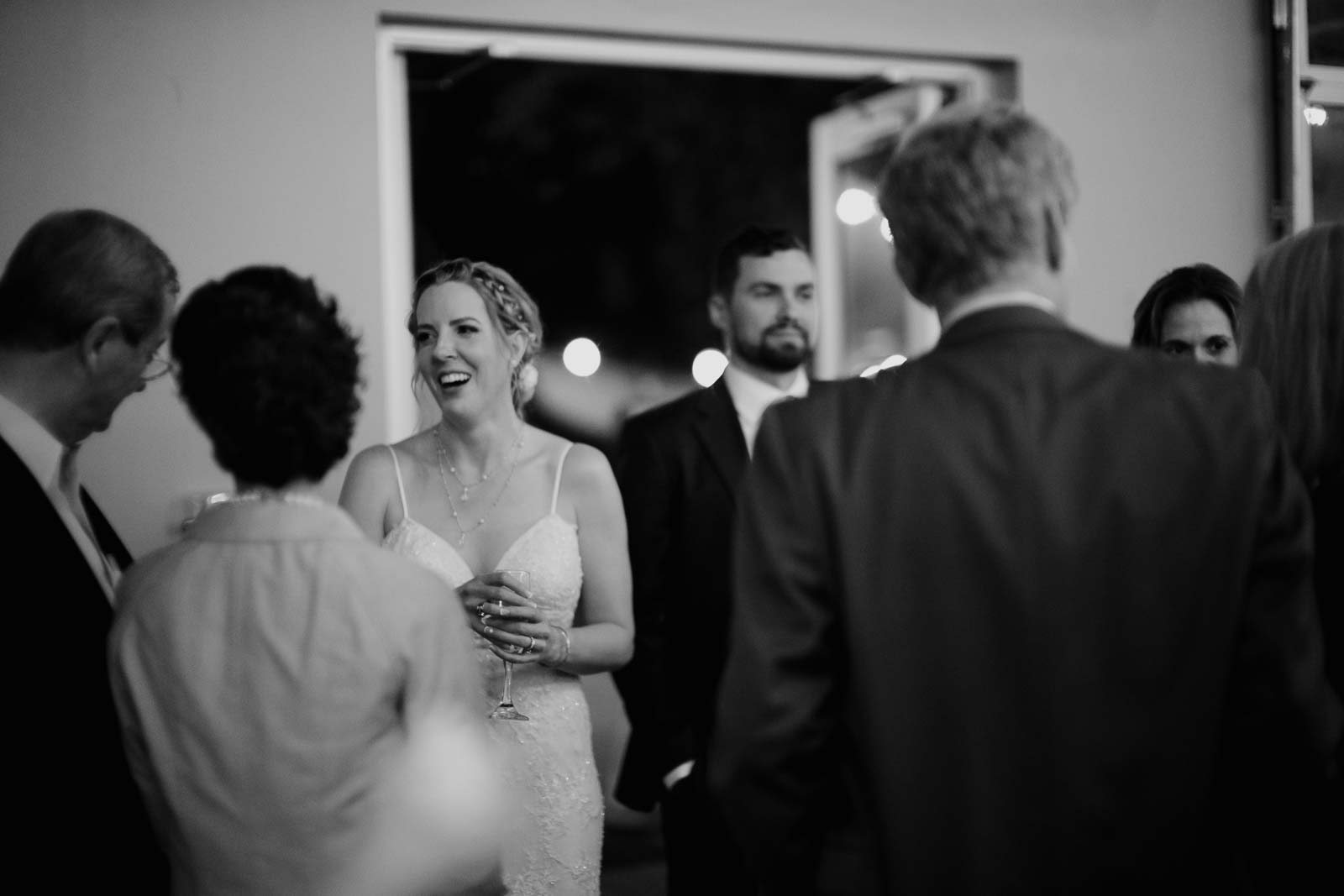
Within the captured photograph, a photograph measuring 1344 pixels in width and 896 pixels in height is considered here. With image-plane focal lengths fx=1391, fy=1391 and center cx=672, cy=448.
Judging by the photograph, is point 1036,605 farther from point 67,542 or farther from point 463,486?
point 463,486

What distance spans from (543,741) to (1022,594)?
1.72 meters

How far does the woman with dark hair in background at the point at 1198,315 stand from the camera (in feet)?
11.9

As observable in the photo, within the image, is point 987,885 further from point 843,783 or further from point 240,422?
point 240,422

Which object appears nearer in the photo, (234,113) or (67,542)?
(67,542)

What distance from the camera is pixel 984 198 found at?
5.98 ft

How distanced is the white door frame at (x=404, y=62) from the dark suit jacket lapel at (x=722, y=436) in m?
1.06

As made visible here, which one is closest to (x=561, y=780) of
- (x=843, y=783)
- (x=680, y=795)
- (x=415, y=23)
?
(x=680, y=795)

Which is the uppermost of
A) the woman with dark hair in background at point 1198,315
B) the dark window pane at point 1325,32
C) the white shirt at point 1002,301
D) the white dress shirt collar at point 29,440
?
the dark window pane at point 1325,32

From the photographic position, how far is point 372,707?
66.0 inches

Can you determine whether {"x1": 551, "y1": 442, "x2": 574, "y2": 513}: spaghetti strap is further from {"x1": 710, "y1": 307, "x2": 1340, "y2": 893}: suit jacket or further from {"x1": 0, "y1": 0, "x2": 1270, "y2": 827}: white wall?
{"x1": 710, "y1": 307, "x2": 1340, "y2": 893}: suit jacket

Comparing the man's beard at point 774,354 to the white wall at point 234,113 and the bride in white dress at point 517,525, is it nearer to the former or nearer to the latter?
the bride in white dress at point 517,525

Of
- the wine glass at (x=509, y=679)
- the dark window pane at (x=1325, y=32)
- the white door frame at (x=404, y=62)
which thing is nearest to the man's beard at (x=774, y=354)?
the white door frame at (x=404, y=62)

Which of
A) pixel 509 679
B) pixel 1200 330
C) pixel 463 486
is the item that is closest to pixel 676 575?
pixel 463 486

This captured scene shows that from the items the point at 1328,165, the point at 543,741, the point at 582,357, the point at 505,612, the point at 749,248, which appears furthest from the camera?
the point at 582,357
